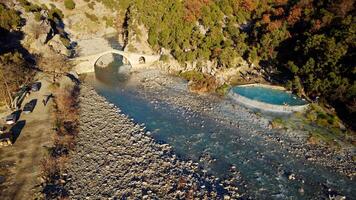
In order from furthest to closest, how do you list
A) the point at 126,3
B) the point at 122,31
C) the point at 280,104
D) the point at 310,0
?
the point at 126,3, the point at 122,31, the point at 310,0, the point at 280,104

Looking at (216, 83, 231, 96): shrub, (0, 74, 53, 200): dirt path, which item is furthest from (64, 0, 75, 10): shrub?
(216, 83, 231, 96): shrub

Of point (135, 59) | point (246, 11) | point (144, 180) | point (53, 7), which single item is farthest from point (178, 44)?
point (53, 7)

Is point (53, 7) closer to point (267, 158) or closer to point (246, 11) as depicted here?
point (246, 11)

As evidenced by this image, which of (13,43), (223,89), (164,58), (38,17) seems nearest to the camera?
(223,89)

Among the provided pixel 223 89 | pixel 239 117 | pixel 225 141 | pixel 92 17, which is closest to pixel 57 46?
pixel 92 17

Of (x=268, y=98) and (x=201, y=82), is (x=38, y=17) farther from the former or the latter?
(x=268, y=98)

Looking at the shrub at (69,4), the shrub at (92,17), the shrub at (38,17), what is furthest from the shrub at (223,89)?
the shrub at (69,4)

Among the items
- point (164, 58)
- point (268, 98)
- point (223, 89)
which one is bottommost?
point (268, 98)
